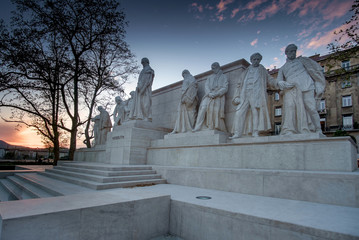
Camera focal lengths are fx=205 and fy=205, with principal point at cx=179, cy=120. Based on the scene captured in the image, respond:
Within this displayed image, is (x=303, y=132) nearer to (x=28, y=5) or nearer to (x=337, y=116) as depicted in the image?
(x=28, y=5)

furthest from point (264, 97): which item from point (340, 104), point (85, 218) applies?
point (340, 104)

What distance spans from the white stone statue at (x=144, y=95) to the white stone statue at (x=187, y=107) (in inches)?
81.4

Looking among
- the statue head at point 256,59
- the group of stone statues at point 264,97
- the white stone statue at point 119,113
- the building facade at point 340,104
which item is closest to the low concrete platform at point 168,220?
the group of stone statues at point 264,97

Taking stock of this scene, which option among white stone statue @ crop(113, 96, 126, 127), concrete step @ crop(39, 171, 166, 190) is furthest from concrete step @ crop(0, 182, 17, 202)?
white stone statue @ crop(113, 96, 126, 127)

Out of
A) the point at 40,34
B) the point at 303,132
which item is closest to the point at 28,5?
the point at 40,34

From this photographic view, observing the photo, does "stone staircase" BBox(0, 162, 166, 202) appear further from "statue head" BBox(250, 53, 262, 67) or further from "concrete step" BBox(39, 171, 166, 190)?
"statue head" BBox(250, 53, 262, 67)

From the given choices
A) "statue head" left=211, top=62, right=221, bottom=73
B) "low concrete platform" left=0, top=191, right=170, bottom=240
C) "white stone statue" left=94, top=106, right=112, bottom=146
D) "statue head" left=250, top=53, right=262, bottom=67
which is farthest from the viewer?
"white stone statue" left=94, top=106, right=112, bottom=146

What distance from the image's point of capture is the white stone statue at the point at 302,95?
615 cm

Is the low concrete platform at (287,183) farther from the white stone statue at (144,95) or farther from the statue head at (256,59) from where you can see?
the white stone statue at (144,95)

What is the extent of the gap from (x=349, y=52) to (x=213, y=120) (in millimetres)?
7834

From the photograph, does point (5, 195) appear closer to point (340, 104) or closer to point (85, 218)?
point (85, 218)

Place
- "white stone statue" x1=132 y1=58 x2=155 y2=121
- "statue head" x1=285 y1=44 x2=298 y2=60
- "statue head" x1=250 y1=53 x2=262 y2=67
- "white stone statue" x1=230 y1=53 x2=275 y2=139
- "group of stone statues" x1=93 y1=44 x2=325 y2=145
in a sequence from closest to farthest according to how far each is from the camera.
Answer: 1. "group of stone statues" x1=93 y1=44 x2=325 y2=145
2. "statue head" x1=285 y1=44 x2=298 y2=60
3. "white stone statue" x1=230 y1=53 x2=275 y2=139
4. "statue head" x1=250 y1=53 x2=262 y2=67
5. "white stone statue" x1=132 y1=58 x2=155 y2=121

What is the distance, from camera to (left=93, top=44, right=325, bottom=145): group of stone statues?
6.27 metres

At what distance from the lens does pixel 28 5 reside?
13695 mm
